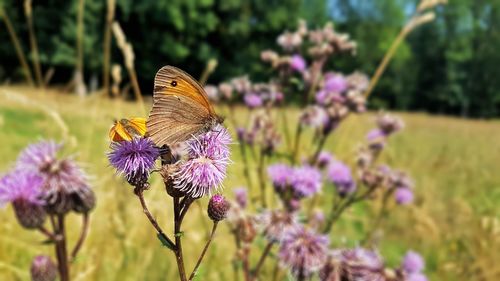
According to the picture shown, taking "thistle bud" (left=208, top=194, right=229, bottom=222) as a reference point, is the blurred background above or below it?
above

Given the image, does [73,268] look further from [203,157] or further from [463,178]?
[463,178]

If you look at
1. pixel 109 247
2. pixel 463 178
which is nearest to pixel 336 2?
pixel 463 178

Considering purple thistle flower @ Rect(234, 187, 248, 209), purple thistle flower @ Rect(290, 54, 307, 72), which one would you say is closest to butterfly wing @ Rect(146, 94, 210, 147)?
purple thistle flower @ Rect(234, 187, 248, 209)

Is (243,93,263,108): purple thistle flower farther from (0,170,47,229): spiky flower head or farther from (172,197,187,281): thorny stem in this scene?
(172,197,187,281): thorny stem

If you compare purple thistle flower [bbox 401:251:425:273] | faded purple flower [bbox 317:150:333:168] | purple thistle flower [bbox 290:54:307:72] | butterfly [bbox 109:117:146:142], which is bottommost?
purple thistle flower [bbox 401:251:425:273]

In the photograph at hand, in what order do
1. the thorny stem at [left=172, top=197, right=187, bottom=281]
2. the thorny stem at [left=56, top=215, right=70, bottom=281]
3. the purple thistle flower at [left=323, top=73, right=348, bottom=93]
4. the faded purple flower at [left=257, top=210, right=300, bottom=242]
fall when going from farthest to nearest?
the purple thistle flower at [left=323, top=73, right=348, bottom=93] < the faded purple flower at [left=257, top=210, right=300, bottom=242] < the thorny stem at [left=56, top=215, right=70, bottom=281] < the thorny stem at [left=172, top=197, right=187, bottom=281]

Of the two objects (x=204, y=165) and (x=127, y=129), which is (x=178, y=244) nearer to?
(x=204, y=165)

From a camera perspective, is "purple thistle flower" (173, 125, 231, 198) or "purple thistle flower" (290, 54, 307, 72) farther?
A: "purple thistle flower" (290, 54, 307, 72)
